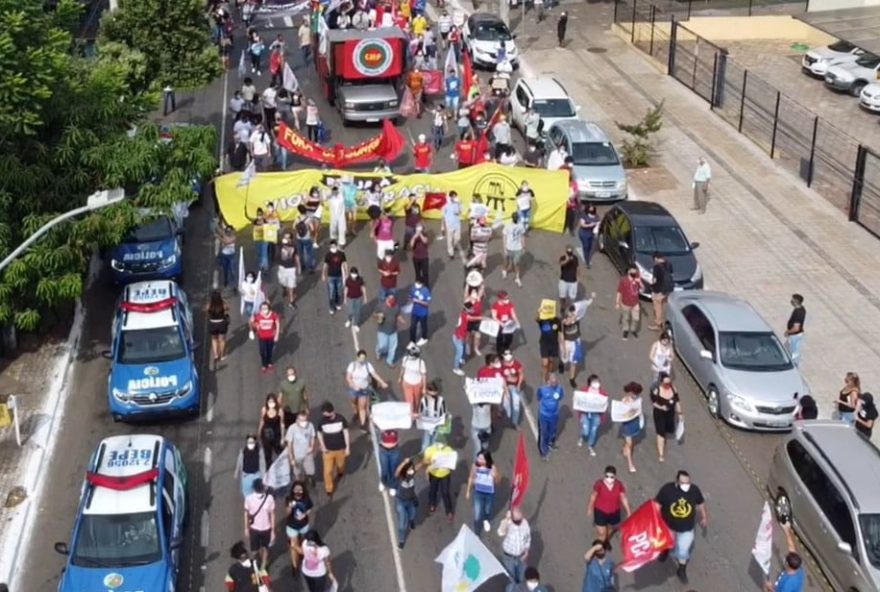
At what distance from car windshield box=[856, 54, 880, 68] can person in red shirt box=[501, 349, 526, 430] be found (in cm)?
2862

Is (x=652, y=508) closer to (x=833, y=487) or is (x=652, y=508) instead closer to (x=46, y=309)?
(x=833, y=487)

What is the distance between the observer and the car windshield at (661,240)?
26792 millimetres

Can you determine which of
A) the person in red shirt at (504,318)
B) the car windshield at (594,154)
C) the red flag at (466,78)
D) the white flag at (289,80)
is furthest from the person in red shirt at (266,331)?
the red flag at (466,78)

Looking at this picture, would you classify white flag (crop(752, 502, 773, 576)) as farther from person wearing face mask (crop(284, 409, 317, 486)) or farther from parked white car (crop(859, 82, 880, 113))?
parked white car (crop(859, 82, 880, 113))

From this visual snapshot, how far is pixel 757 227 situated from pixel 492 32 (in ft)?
57.4

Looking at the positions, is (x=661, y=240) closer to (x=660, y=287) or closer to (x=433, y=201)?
(x=660, y=287)

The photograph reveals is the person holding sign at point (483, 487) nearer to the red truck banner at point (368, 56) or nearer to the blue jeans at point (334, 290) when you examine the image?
the blue jeans at point (334, 290)

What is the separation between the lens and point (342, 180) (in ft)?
96.0

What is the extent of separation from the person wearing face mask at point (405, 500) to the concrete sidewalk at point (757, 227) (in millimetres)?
8621

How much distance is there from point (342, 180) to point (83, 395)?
28.1 ft

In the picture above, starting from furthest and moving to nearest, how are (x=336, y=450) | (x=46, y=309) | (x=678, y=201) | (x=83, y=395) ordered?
(x=678, y=201) < (x=46, y=309) < (x=83, y=395) < (x=336, y=450)

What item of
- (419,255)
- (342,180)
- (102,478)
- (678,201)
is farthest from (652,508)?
(678,201)

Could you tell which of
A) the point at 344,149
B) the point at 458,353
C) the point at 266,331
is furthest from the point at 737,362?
the point at 344,149

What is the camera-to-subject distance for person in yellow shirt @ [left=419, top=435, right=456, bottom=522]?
59.7ft
